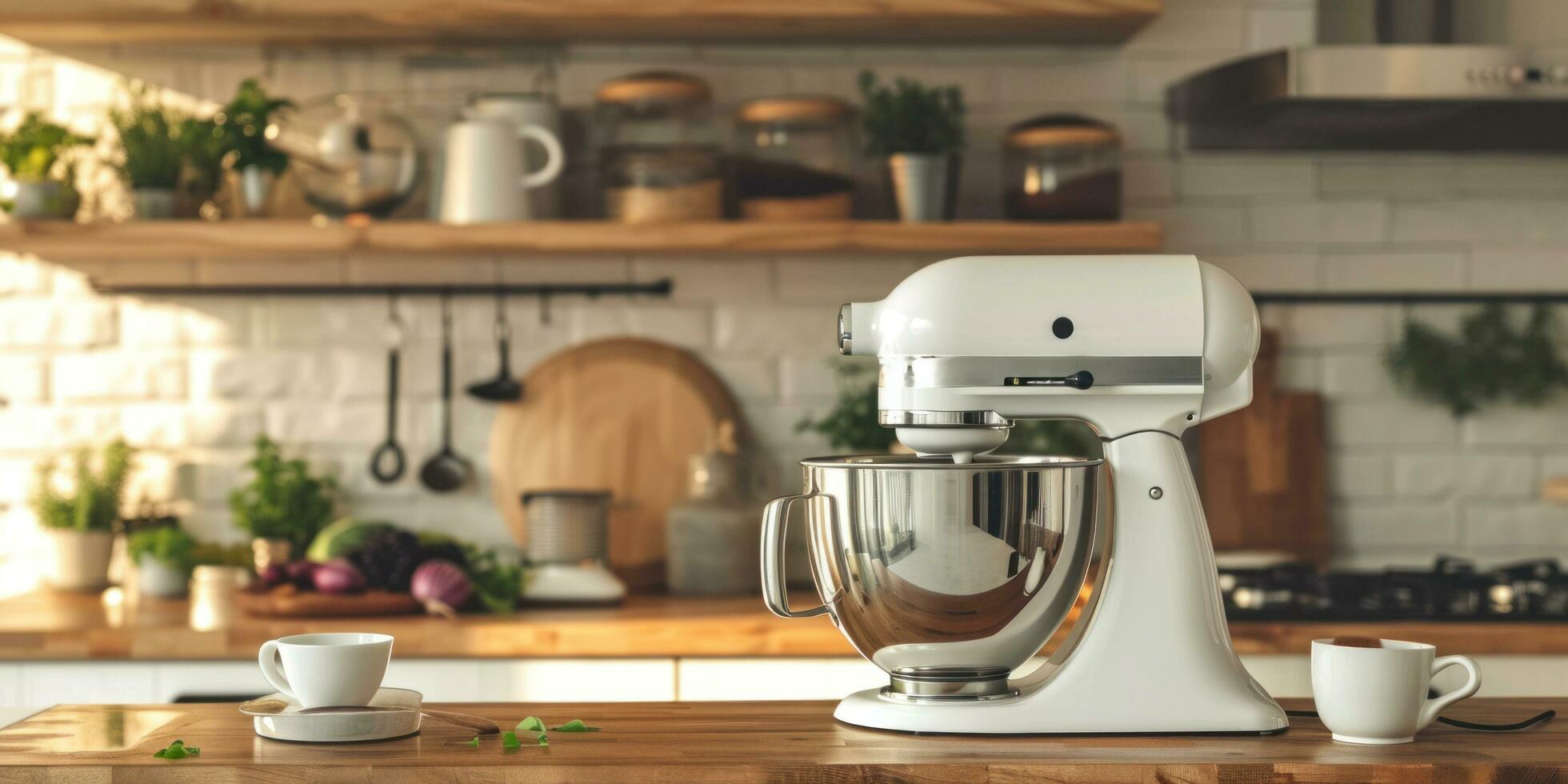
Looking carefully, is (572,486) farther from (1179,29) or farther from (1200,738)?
(1200,738)

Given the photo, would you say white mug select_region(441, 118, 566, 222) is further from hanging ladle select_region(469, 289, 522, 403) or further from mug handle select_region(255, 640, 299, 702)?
mug handle select_region(255, 640, 299, 702)

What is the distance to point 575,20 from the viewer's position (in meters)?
2.59

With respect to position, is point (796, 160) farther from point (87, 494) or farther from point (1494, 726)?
point (1494, 726)

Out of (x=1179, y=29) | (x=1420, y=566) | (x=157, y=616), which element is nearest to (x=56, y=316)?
(x=157, y=616)

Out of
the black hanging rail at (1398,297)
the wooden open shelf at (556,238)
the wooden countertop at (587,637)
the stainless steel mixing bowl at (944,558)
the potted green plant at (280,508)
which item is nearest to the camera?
the stainless steel mixing bowl at (944,558)

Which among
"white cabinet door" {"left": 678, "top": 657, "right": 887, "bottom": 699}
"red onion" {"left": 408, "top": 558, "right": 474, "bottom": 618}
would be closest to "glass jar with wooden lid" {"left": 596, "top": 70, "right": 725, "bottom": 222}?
"red onion" {"left": 408, "top": 558, "right": 474, "bottom": 618}

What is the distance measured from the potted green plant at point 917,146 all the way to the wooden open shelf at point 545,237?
6 cm

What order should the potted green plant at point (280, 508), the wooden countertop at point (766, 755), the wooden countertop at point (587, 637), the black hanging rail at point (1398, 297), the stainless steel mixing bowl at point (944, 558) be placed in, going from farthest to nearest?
the black hanging rail at point (1398, 297) < the potted green plant at point (280, 508) < the wooden countertop at point (587, 637) < the stainless steel mixing bowl at point (944, 558) < the wooden countertop at point (766, 755)

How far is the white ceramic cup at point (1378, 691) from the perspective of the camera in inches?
46.6

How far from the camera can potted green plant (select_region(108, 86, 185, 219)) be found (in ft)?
8.56

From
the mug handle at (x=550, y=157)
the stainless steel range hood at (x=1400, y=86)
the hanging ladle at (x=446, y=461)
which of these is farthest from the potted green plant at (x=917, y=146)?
the hanging ladle at (x=446, y=461)

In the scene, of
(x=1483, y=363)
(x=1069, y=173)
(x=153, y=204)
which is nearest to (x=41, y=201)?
(x=153, y=204)

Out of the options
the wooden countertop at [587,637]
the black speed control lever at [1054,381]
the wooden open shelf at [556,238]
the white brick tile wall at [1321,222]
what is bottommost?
the wooden countertop at [587,637]

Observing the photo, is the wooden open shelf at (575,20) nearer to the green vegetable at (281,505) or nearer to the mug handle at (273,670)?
the green vegetable at (281,505)
